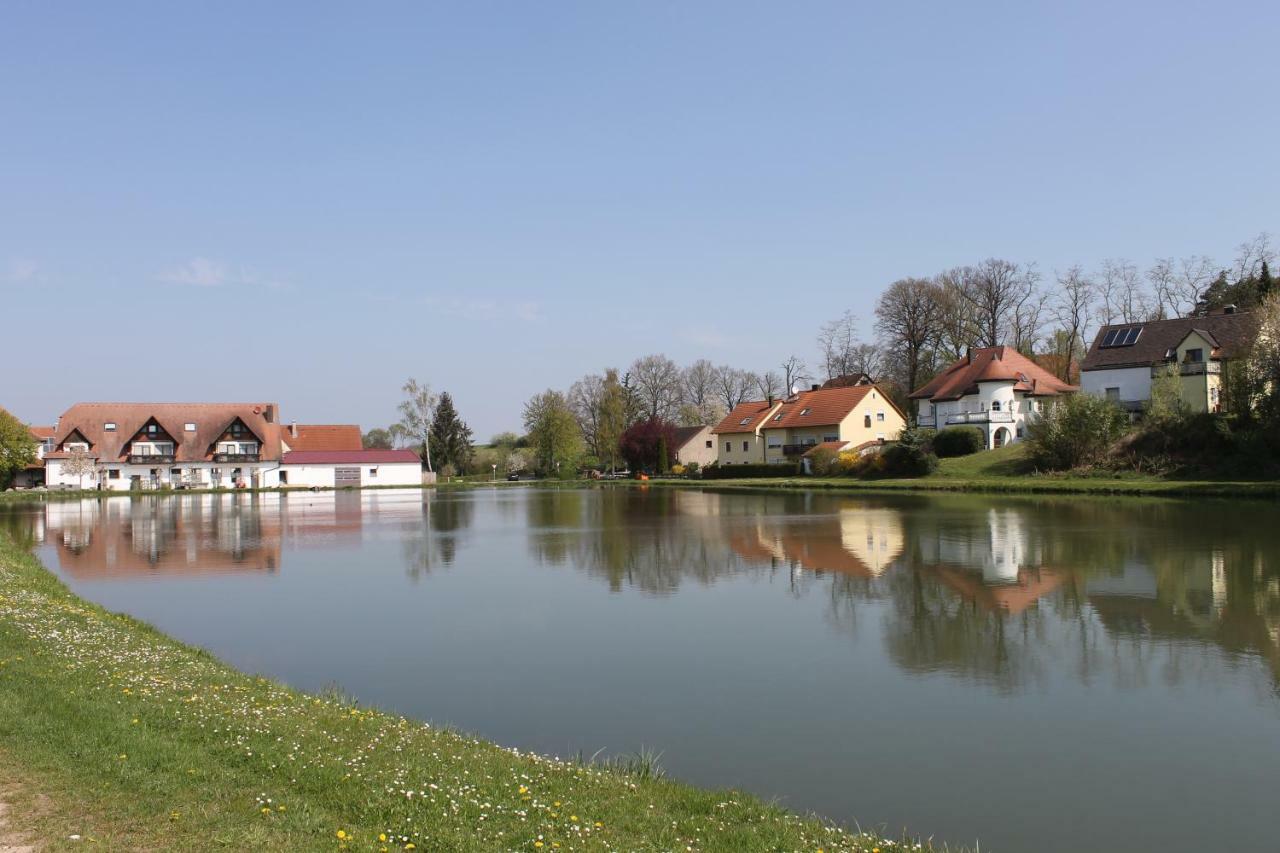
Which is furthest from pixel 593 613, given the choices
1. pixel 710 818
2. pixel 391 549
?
pixel 391 549

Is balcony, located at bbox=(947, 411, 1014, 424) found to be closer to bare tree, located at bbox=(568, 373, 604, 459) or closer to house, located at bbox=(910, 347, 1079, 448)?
house, located at bbox=(910, 347, 1079, 448)

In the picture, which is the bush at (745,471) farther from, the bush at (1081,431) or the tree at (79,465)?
the tree at (79,465)

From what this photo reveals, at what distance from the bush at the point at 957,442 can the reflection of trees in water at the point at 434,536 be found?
1002 inches

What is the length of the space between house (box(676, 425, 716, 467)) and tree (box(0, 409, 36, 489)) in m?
49.1

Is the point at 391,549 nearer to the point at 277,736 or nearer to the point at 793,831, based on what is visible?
the point at 277,736

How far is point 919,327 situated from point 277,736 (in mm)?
65604

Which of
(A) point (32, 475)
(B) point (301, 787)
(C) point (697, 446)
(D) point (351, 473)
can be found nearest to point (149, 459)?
(A) point (32, 475)

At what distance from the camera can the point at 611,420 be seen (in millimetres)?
85688

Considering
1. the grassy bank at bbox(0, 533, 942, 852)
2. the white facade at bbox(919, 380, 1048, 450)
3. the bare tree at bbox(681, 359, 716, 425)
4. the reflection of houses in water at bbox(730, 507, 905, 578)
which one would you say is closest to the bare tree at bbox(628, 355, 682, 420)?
the bare tree at bbox(681, 359, 716, 425)

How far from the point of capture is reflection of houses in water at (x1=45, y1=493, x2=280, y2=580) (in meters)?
22.1

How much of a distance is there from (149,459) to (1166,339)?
6943cm

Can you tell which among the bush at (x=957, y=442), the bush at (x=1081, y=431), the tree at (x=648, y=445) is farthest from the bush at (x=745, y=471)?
the bush at (x=1081, y=431)

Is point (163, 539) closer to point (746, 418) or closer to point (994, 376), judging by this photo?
point (994, 376)

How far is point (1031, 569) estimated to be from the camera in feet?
57.9
